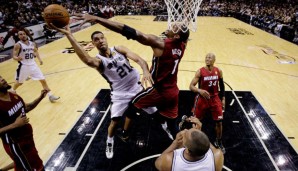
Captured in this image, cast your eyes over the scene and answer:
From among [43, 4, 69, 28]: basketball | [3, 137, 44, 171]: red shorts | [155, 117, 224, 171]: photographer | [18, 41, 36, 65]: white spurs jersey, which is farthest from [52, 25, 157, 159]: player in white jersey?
[18, 41, 36, 65]: white spurs jersey

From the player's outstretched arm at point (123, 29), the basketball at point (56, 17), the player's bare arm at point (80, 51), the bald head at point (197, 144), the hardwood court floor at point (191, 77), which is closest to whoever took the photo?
the bald head at point (197, 144)

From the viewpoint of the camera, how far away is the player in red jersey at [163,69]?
3.12m

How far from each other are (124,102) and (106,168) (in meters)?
1.09

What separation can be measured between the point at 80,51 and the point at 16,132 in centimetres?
121

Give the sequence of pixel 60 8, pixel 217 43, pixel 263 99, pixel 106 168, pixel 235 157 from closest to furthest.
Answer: pixel 60 8
pixel 106 168
pixel 235 157
pixel 263 99
pixel 217 43

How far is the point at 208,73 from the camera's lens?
4562 millimetres

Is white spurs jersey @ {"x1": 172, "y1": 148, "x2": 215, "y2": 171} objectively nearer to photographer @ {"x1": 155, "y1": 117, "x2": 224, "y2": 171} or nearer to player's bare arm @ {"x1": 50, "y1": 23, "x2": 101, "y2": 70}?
photographer @ {"x1": 155, "y1": 117, "x2": 224, "y2": 171}

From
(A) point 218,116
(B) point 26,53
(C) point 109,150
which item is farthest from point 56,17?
(B) point 26,53

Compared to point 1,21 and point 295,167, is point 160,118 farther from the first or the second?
point 1,21

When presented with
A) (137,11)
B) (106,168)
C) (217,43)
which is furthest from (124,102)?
(137,11)

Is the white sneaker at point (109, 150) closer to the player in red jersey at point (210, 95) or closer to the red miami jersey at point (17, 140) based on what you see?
the red miami jersey at point (17, 140)

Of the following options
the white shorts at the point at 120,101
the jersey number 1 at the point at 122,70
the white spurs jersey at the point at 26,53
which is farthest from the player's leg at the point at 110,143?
the white spurs jersey at the point at 26,53

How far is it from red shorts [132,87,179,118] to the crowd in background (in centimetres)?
1055

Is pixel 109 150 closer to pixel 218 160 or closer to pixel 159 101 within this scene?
pixel 159 101
